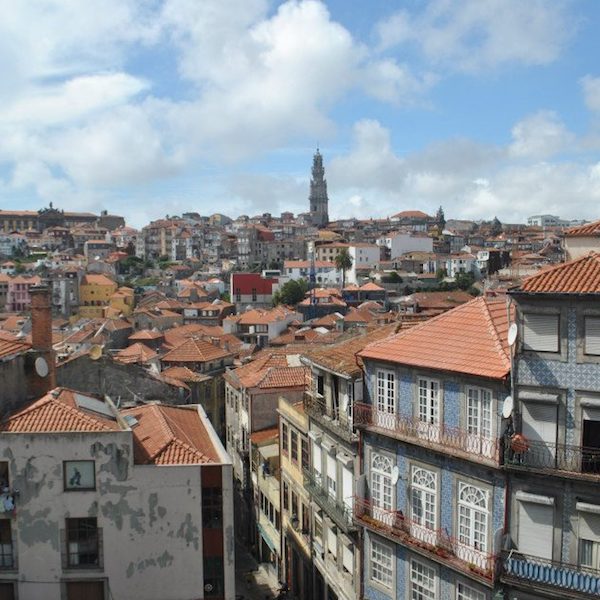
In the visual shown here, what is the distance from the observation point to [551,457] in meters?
17.4

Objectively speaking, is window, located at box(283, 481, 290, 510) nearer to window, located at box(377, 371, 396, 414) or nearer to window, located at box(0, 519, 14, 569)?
window, located at box(377, 371, 396, 414)

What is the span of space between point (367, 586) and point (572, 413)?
9751mm

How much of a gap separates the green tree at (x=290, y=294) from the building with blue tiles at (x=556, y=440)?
308 feet

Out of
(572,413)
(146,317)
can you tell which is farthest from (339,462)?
(146,317)

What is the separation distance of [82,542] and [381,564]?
9395mm

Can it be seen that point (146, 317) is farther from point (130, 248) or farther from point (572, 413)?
point (130, 248)

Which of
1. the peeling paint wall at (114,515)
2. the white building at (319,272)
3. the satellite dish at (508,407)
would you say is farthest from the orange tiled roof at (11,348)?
the white building at (319,272)

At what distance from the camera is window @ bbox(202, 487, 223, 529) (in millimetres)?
20672

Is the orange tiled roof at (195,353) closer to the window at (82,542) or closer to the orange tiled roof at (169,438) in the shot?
the orange tiled roof at (169,438)

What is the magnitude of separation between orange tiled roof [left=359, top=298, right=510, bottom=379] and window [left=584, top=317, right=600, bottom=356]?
2084 mm

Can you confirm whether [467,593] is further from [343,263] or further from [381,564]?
[343,263]

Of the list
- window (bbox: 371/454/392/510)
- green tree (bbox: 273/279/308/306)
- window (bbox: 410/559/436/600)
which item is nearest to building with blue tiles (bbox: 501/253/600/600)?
window (bbox: 410/559/436/600)

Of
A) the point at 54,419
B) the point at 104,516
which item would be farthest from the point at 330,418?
the point at 54,419

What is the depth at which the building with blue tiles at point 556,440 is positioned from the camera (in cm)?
1697
